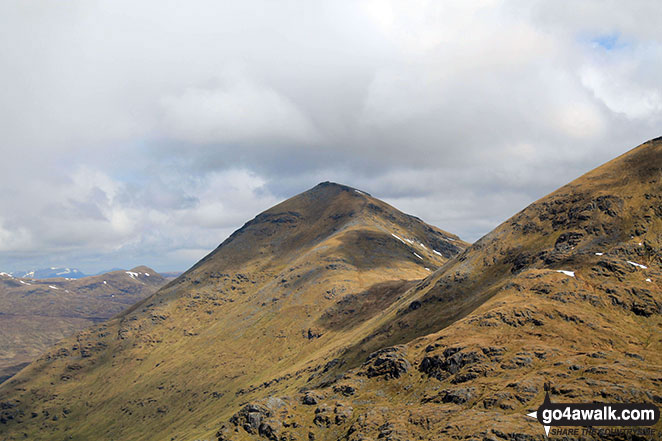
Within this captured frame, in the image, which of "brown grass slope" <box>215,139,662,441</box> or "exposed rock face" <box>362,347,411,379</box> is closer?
"brown grass slope" <box>215,139,662,441</box>

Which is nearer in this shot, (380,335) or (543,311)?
(543,311)

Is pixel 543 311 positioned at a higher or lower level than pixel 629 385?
higher

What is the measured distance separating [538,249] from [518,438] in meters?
104

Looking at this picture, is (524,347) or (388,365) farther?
(388,365)

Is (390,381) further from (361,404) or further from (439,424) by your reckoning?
(439,424)

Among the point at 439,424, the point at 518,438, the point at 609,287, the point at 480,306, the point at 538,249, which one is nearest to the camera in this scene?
the point at 518,438

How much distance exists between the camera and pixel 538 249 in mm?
179125

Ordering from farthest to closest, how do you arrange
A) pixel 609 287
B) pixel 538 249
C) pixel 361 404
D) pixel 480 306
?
1. pixel 538 249
2. pixel 480 306
3. pixel 609 287
4. pixel 361 404

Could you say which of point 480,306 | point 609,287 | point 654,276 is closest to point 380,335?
point 480,306

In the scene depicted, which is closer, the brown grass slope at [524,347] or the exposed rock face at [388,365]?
the brown grass slope at [524,347]

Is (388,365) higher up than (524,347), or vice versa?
(524,347)

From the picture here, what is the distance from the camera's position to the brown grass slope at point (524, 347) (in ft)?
341

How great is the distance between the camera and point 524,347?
123875mm

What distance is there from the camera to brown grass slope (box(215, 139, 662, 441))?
4094 inches
